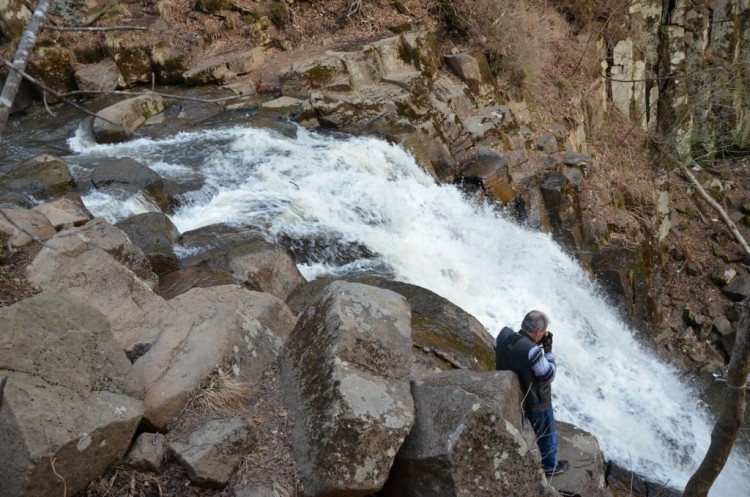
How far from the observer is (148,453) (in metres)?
3.89

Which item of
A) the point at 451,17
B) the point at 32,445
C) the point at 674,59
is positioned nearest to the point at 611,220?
the point at 451,17

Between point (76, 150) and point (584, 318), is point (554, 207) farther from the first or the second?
point (76, 150)

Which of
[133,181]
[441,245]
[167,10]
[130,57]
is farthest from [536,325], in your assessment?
[167,10]

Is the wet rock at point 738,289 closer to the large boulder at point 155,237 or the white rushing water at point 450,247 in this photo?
the white rushing water at point 450,247

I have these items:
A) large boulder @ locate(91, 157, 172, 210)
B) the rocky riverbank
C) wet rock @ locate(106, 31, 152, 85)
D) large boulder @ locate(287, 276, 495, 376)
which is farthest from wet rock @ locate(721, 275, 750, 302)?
wet rock @ locate(106, 31, 152, 85)

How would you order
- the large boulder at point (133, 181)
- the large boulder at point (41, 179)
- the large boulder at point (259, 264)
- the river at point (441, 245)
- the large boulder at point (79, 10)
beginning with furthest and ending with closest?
1. the large boulder at point (79, 10)
2. the large boulder at point (133, 181)
3. the large boulder at point (41, 179)
4. the river at point (441, 245)
5. the large boulder at point (259, 264)

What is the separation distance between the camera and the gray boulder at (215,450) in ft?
12.6

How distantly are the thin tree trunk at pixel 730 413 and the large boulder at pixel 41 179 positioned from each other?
8.16 m

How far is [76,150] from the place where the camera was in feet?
35.8

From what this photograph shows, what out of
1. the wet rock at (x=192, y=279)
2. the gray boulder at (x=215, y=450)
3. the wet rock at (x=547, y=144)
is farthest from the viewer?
the wet rock at (x=547, y=144)

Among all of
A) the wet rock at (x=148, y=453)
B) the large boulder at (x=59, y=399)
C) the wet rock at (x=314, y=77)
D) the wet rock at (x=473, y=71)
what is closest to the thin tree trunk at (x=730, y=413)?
the wet rock at (x=148, y=453)

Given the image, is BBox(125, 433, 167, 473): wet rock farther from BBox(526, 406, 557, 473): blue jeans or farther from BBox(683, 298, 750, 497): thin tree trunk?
BBox(683, 298, 750, 497): thin tree trunk

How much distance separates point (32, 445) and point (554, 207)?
10.7 m

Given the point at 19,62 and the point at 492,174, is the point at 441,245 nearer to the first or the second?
the point at 492,174
